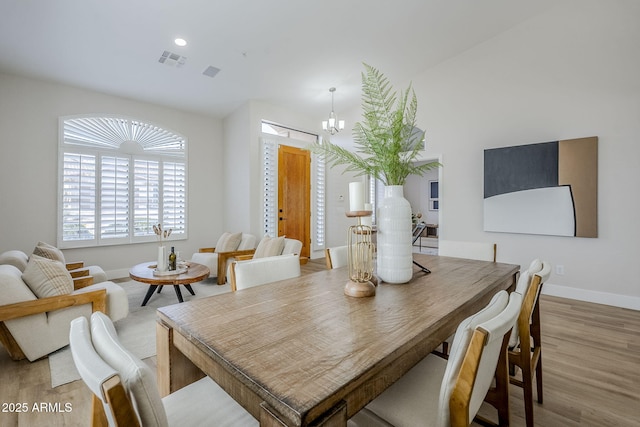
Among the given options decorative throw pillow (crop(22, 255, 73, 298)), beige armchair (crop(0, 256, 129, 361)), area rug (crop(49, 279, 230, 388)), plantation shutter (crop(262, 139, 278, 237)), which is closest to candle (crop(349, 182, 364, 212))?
area rug (crop(49, 279, 230, 388))

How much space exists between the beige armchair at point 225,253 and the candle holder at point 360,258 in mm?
3376

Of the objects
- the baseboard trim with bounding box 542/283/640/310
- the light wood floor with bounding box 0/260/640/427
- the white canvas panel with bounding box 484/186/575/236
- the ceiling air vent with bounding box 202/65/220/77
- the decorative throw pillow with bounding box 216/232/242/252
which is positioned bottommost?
the light wood floor with bounding box 0/260/640/427

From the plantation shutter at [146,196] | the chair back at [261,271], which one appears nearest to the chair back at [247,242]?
the plantation shutter at [146,196]

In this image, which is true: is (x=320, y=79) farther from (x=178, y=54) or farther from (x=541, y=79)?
(x=541, y=79)

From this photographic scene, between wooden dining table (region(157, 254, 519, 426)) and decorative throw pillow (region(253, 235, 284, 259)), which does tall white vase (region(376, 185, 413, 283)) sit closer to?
wooden dining table (region(157, 254, 519, 426))

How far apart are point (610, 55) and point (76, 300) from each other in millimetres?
6193

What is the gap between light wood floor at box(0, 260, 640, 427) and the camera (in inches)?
63.6

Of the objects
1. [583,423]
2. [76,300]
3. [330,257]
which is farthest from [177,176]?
[583,423]

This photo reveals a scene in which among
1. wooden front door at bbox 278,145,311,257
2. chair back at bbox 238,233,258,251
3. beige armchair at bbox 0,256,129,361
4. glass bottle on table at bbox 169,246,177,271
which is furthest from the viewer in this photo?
wooden front door at bbox 278,145,311,257

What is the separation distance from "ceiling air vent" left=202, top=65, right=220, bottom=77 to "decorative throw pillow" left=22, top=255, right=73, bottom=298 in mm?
3234

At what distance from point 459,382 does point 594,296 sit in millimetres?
4168

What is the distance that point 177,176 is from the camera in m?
5.42

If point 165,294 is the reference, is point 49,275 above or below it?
above

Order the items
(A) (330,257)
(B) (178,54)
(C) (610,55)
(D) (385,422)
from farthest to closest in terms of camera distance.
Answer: (B) (178,54) → (C) (610,55) → (A) (330,257) → (D) (385,422)
